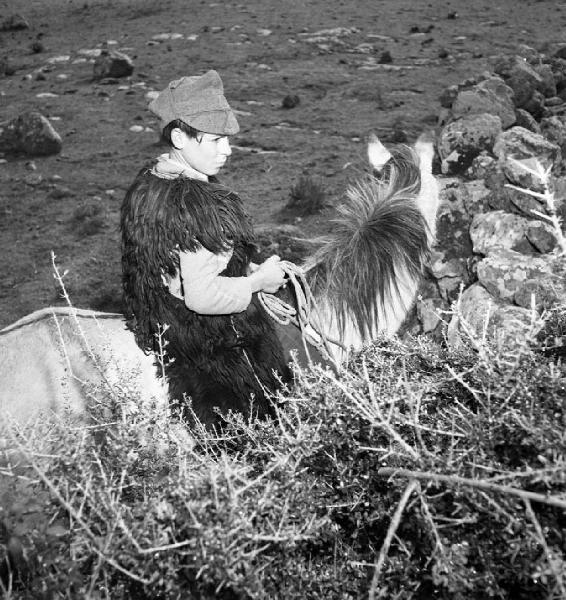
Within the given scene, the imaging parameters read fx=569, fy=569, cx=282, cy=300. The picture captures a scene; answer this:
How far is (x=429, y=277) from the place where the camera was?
3.55 m

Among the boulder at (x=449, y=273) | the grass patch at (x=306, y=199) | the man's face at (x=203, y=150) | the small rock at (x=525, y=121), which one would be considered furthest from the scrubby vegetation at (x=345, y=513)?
the grass patch at (x=306, y=199)

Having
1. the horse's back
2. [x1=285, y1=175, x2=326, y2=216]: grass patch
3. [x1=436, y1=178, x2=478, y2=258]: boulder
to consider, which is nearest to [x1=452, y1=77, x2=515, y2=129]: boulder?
[x1=436, y1=178, x2=478, y2=258]: boulder

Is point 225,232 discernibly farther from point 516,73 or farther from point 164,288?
point 516,73

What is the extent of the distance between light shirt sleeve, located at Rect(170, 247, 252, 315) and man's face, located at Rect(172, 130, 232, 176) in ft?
1.22

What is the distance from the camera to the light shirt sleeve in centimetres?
218

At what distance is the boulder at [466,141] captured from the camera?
4.23 m

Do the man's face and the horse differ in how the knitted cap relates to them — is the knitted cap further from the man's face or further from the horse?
the horse

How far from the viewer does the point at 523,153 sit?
3633mm

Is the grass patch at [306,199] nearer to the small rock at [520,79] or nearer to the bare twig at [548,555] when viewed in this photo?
the small rock at [520,79]

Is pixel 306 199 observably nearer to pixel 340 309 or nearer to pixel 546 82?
pixel 546 82

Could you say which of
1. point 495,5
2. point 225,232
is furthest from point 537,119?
point 495,5

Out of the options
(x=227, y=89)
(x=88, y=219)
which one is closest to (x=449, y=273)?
(x=88, y=219)

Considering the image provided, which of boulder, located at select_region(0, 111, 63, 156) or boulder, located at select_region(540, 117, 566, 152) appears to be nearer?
boulder, located at select_region(540, 117, 566, 152)

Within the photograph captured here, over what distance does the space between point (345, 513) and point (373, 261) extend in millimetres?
1357
